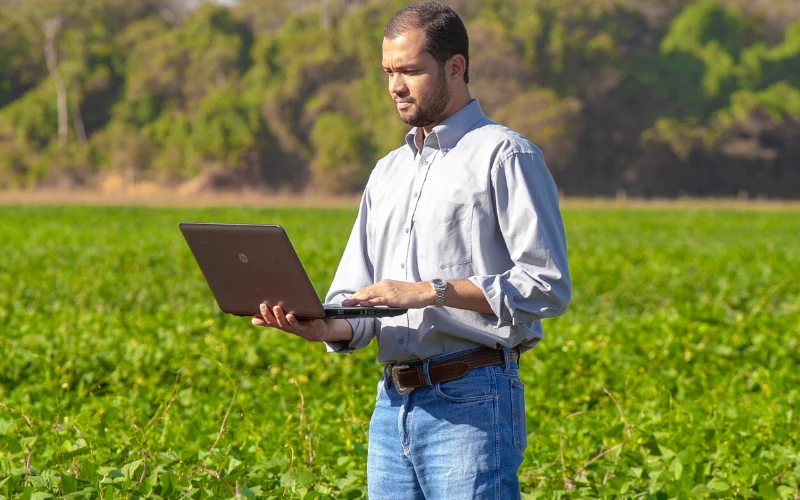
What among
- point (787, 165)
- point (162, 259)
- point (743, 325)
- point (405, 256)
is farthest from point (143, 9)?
point (405, 256)

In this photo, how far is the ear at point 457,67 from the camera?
124 inches

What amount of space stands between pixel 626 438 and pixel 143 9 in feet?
258

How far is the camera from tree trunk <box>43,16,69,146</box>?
68.5m

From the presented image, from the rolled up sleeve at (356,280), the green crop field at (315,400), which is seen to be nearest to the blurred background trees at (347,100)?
the green crop field at (315,400)

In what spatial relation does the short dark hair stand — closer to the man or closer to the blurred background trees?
the man

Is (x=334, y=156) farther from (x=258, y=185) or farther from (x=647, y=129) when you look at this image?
(x=647, y=129)

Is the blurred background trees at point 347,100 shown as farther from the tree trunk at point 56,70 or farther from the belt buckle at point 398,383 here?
the belt buckle at point 398,383

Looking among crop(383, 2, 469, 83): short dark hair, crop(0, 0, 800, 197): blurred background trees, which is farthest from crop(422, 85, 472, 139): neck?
crop(0, 0, 800, 197): blurred background trees

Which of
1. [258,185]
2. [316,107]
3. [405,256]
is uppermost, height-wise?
[405,256]

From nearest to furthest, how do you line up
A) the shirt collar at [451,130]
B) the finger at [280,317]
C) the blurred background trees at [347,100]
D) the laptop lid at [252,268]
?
the laptop lid at [252,268], the finger at [280,317], the shirt collar at [451,130], the blurred background trees at [347,100]

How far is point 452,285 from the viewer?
298cm

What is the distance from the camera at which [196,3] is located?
77062 mm

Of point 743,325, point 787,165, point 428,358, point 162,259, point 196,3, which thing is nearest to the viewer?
point 428,358

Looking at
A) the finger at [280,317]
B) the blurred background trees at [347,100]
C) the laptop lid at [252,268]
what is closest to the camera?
the laptop lid at [252,268]
